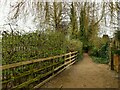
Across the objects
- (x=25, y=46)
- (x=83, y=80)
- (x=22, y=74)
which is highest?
(x=25, y=46)

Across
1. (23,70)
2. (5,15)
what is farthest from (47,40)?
(5,15)

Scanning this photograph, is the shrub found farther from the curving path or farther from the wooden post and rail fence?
the curving path

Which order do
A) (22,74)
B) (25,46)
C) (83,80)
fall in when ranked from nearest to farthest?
(22,74), (25,46), (83,80)

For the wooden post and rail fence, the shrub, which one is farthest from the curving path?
the shrub

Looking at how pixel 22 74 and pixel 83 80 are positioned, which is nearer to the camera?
pixel 22 74

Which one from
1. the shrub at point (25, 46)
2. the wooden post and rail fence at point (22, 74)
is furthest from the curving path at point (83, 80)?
the shrub at point (25, 46)

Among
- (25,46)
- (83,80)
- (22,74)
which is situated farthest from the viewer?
(83,80)

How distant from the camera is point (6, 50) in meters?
4.66

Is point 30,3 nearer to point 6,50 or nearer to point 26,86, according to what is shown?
point 6,50

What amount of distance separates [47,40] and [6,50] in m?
3.21

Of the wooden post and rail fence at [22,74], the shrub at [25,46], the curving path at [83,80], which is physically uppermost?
the shrub at [25,46]

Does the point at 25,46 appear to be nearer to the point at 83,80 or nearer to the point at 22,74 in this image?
the point at 22,74

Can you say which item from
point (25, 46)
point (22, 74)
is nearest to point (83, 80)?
point (25, 46)

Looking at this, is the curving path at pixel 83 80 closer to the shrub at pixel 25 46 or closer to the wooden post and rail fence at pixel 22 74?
the wooden post and rail fence at pixel 22 74
